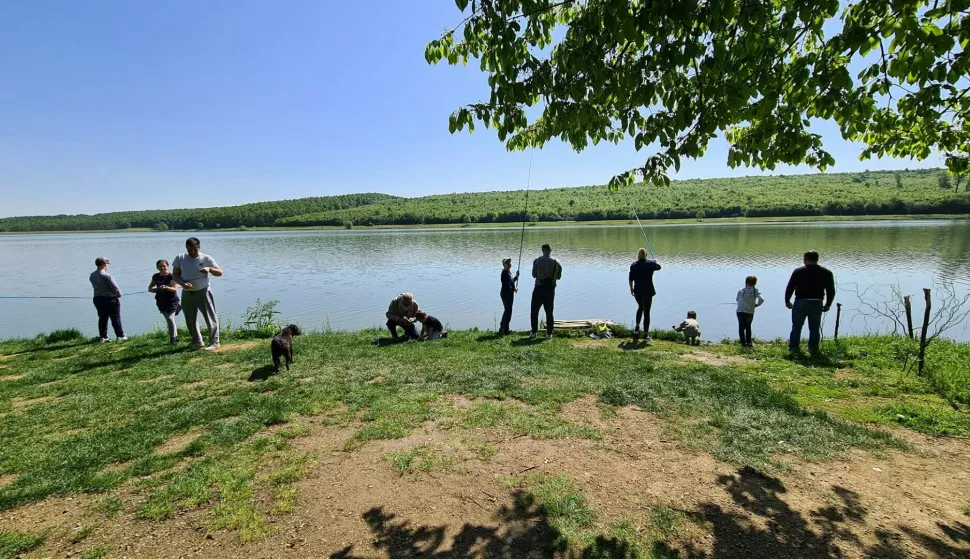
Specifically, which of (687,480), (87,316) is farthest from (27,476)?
(87,316)

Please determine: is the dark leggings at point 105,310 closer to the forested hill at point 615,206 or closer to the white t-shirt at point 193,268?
the white t-shirt at point 193,268

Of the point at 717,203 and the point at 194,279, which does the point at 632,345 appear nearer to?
the point at 194,279

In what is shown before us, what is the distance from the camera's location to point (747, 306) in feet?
33.1

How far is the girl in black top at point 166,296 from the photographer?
32.3ft

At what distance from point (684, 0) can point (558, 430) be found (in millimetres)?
4155

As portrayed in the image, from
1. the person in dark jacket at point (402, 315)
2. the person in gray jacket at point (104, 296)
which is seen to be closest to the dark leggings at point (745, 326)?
the person in dark jacket at point (402, 315)

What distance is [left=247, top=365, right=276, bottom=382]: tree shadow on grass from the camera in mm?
7152

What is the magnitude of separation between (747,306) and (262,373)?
9.74 metres

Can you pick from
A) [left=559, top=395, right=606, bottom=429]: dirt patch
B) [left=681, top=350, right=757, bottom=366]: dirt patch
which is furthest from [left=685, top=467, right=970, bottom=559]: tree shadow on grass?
[left=681, top=350, right=757, bottom=366]: dirt patch

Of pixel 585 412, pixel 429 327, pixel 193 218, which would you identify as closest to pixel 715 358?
pixel 585 412

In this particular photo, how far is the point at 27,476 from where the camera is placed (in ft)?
13.4

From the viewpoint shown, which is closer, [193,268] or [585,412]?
[585,412]

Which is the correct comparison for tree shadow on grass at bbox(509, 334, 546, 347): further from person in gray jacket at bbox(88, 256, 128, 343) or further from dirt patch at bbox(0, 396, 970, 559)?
person in gray jacket at bbox(88, 256, 128, 343)

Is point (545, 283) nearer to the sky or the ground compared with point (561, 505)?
nearer to the sky
